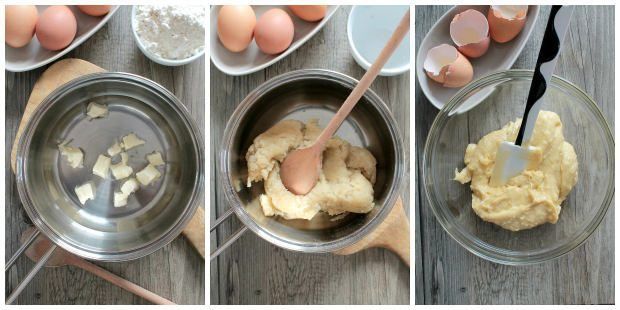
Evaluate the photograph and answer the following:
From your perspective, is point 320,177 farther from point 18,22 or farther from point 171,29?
point 18,22

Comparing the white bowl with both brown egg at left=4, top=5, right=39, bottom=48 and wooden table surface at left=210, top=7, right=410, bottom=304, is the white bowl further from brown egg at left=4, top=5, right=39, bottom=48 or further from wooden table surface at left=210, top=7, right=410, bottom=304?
brown egg at left=4, top=5, right=39, bottom=48

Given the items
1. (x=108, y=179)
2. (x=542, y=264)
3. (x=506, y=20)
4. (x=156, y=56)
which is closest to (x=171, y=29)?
(x=156, y=56)

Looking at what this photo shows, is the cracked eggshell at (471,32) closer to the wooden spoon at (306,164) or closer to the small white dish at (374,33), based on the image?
the small white dish at (374,33)

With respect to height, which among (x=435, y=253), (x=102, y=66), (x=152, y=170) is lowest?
(x=435, y=253)

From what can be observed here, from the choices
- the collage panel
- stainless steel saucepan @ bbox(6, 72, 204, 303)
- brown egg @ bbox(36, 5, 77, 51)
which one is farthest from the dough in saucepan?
brown egg @ bbox(36, 5, 77, 51)

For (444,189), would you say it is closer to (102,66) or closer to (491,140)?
(491,140)
